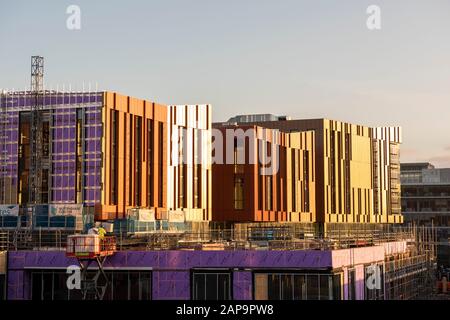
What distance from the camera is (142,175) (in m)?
78.1

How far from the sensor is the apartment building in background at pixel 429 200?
502 feet

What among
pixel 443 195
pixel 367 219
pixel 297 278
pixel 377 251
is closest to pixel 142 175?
pixel 377 251

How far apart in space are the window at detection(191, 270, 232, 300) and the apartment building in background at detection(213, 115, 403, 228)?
155 ft

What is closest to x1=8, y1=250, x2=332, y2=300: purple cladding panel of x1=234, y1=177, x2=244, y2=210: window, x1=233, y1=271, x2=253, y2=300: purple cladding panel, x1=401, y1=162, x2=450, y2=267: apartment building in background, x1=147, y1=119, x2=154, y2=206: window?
x1=233, y1=271, x2=253, y2=300: purple cladding panel

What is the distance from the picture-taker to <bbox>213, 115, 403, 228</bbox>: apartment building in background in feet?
375

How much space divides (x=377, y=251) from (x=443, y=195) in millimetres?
99653

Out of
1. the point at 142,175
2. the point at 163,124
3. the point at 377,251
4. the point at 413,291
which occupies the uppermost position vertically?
the point at 163,124

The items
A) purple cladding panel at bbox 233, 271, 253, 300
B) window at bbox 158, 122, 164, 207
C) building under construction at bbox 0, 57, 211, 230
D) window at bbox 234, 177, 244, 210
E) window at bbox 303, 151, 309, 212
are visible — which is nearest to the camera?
purple cladding panel at bbox 233, 271, 253, 300

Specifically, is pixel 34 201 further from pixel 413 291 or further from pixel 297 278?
pixel 413 291

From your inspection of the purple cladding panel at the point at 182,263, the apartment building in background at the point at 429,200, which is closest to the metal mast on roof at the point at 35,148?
the purple cladding panel at the point at 182,263

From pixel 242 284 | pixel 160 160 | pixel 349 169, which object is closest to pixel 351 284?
pixel 242 284

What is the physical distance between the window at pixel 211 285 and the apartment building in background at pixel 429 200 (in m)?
109

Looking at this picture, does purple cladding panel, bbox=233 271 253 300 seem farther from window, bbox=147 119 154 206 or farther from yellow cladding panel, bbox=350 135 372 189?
yellow cladding panel, bbox=350 135 372 189

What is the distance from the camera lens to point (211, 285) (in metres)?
48.7
